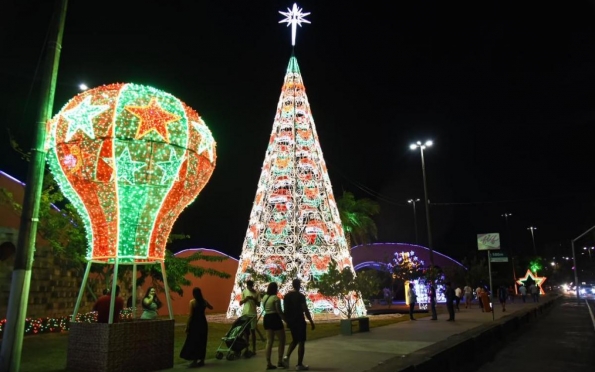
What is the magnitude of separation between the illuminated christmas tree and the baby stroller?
9.02 meters

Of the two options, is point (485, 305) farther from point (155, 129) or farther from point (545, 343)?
point (155, 129)

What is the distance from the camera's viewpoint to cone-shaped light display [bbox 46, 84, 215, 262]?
828 centimetres

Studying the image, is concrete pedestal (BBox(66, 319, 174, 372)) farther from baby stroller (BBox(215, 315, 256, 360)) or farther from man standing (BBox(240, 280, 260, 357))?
man standing (BBox(240, 280, 260, 357))

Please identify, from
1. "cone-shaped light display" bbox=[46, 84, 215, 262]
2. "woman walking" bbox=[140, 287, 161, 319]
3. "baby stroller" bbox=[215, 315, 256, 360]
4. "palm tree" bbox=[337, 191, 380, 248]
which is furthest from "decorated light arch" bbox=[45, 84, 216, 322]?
"palm tree" bbox=[337, 191, 380, 248]

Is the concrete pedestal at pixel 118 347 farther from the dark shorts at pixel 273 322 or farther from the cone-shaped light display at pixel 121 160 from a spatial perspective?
the dark shorts at pixel 273 322

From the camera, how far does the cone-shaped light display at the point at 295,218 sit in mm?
19188

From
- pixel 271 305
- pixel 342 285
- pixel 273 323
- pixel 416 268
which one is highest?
pixel 416 268

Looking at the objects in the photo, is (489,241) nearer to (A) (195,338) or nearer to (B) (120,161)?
(A) (195,338)

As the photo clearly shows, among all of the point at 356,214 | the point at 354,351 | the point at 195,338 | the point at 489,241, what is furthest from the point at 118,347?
the point at 356,214

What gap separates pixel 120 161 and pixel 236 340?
4.11 meters

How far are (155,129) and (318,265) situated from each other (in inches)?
469

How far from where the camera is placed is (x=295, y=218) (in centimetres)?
1953

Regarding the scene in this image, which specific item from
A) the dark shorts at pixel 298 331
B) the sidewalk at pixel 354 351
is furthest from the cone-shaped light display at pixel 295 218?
the dark shorts at pixel 298 331

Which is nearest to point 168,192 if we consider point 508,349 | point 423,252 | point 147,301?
point 147,301
